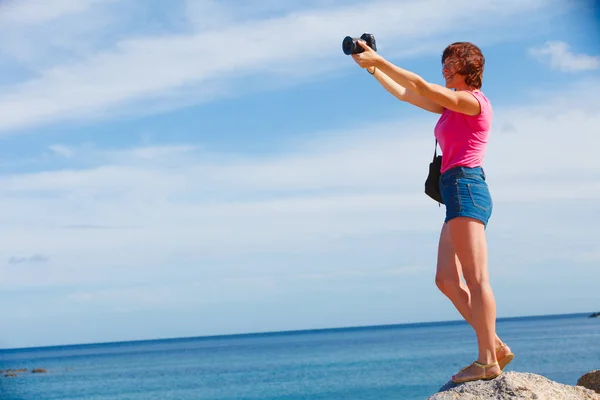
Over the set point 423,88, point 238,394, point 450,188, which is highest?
point 423,88

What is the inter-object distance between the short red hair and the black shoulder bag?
2.03 feet

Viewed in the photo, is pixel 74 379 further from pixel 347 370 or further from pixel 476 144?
pixel 476 144

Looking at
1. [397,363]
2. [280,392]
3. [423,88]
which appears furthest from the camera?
[397,363]

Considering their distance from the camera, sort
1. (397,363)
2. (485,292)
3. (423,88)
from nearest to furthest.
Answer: (423,88), (485,292), (397,363)

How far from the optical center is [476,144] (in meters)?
6.06

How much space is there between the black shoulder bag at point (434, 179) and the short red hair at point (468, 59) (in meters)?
0.62

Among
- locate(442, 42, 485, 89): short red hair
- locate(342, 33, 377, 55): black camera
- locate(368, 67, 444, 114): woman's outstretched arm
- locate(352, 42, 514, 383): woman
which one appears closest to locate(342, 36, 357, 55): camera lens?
locate(342, 33, 377, 55): black camera

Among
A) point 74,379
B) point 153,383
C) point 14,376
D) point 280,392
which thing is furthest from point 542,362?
point 14,376

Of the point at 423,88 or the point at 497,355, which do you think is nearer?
the point at 423,88

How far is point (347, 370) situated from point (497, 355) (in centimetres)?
5303

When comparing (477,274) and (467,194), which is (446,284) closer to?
(477,274)

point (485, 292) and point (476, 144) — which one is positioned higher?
point (476, 144)

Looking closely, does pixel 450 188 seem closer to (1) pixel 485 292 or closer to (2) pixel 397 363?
(1) pixel 485 292

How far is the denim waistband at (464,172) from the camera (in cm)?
600
